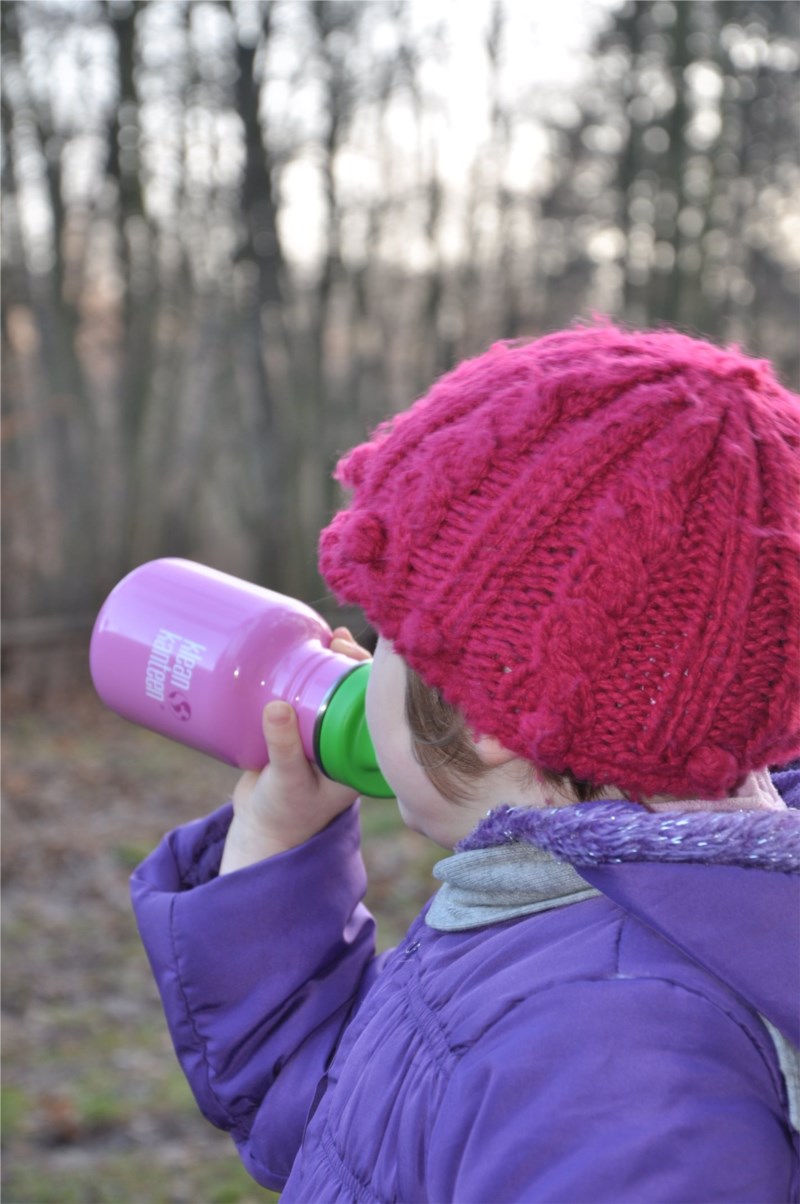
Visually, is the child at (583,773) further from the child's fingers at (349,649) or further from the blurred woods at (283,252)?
the blurred woods at (283,252)

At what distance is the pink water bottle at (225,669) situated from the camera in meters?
1.58

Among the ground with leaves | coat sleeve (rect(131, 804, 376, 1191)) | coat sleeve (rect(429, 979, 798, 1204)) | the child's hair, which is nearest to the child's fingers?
coat sleeve (rect(131, 804, 376, 1191))

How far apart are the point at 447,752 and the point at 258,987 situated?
1.67 ft

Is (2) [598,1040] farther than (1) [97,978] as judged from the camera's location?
No

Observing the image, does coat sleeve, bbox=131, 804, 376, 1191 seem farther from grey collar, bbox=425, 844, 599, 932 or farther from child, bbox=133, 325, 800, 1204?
grey collar, bbox=425, 844, 599, 932

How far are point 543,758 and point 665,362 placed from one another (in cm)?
41

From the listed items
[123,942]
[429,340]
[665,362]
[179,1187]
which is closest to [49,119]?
[429,340]

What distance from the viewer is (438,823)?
133 cm

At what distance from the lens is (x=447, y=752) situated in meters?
1.26

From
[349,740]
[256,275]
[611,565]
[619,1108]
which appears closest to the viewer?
[619,1108]

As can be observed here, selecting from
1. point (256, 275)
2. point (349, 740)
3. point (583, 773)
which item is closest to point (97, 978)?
point (349, 740)

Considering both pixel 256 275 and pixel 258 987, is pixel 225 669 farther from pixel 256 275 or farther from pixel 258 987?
pixel 256 275

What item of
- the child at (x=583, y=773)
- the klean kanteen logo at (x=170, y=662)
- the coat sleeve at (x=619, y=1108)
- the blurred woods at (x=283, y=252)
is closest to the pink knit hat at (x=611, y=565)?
the child at (x=583, y=773)

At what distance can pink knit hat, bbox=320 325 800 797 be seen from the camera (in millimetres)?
1120
